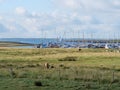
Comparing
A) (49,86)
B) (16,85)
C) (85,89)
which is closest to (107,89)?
(85,89)

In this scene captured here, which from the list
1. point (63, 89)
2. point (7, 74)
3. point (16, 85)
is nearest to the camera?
point (63, 89)

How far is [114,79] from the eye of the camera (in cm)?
2939

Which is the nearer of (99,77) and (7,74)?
(99,77)

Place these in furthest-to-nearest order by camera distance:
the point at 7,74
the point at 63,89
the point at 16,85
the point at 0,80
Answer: the point at 7,74 → the point at 0,80 → the point at 16,85 → the point at 63,89

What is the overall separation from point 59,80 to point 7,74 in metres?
5.74

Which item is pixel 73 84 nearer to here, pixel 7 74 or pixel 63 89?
pixel 63 89

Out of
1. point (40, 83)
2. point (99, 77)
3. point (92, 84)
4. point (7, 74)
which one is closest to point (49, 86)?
point (40, 83)

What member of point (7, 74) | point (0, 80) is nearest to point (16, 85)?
point (0, 80)

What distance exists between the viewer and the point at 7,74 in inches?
1296

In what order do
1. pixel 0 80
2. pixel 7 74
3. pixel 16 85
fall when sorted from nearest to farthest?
pixel 16 85, pixel 0 80, pixel 7 74

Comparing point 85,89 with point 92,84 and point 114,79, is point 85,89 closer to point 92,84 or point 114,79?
point 92,84

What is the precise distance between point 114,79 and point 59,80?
13.7 feet

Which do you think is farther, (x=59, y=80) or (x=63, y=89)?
(x=59, y=80)

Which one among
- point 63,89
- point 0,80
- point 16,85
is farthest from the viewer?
point 0,80
